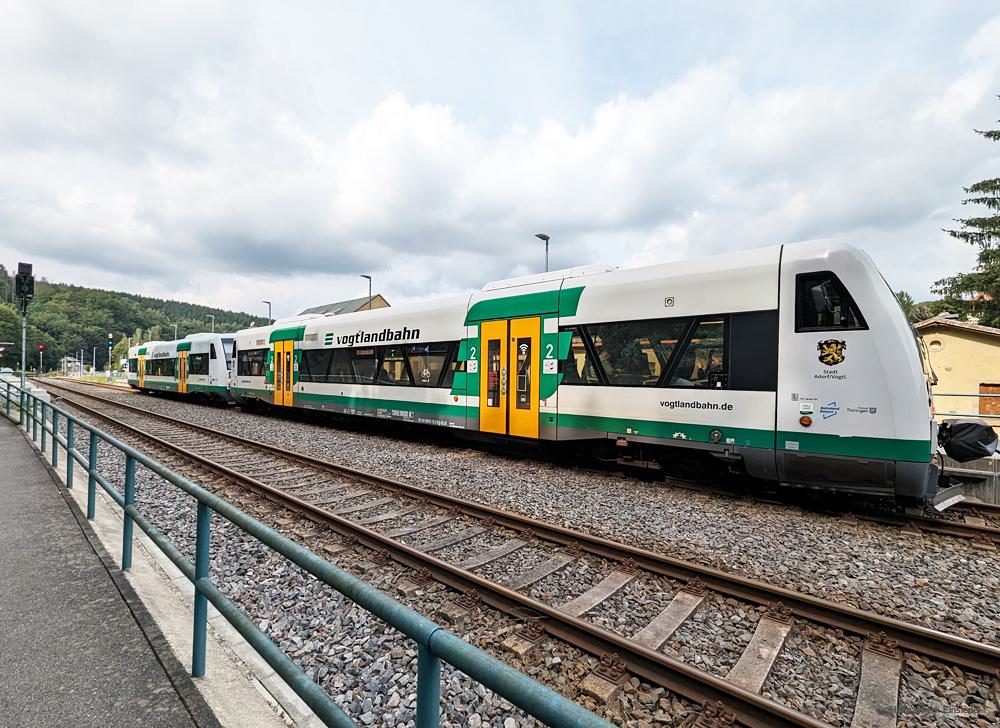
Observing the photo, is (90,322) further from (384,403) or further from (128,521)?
A: (128,521)

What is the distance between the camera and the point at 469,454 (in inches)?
414

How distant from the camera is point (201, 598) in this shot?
8.47 feet

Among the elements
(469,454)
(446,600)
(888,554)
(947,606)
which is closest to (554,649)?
(446,600)

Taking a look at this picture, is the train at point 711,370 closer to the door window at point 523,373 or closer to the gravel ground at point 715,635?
the door window at point 523,373

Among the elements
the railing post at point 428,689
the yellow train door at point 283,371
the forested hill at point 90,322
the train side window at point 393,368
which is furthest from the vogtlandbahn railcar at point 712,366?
the forested hill at point 90,322

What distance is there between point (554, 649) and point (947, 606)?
133 inches

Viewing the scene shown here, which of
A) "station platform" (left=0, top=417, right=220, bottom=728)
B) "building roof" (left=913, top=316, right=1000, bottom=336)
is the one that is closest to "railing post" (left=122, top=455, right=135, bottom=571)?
"station platform" (left=0, top=417, right=220, bottom=728)

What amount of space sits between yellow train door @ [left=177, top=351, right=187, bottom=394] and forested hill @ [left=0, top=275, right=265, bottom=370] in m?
79.5

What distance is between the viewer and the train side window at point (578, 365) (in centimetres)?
837

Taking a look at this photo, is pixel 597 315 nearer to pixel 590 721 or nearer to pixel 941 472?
pixel 941 472

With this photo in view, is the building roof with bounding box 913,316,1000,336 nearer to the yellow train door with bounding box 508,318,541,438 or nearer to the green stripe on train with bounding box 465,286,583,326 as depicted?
the green stripe on train with bounding box 465,286,583,326

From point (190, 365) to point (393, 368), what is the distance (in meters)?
16.6

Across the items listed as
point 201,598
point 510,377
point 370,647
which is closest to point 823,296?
point 510,377

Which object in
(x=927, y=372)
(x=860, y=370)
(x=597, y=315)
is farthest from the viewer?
(x=597, y=315)
